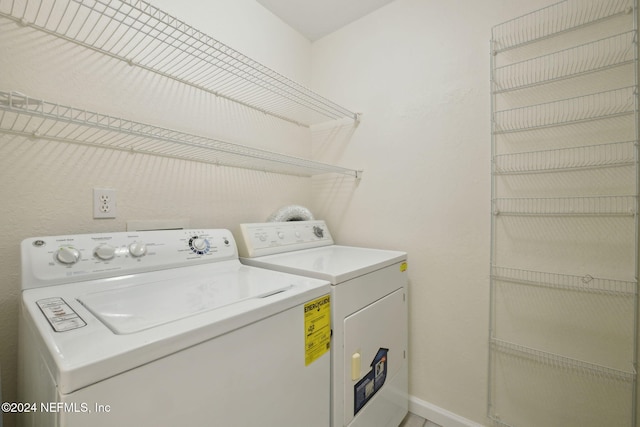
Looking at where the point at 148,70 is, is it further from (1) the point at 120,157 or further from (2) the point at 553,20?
(2) the point at 553,20

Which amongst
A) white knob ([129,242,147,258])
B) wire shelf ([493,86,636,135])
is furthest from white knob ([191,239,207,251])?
wire shelf ([493,86,636,135])

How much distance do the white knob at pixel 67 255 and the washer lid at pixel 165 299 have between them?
16 centimetres

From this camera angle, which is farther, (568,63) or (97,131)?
(568,63)

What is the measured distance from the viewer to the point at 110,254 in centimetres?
91

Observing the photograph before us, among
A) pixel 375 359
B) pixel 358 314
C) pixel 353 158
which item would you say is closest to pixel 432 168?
pixel 353 158

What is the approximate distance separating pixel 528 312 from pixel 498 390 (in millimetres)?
417

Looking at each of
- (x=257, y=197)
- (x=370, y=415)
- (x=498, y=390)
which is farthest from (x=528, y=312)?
(x=257, y=197)

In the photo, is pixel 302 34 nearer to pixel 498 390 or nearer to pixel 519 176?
pixel 519 176

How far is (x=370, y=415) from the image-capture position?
44.8 inches

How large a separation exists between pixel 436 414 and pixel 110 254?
5.65ft

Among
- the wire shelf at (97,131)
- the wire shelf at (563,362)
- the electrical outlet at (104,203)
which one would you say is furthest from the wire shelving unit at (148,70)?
the wire shelf at (563,362)

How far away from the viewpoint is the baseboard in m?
1.37

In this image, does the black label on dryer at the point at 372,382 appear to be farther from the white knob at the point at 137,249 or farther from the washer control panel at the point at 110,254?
the white knob at the point at 137,249

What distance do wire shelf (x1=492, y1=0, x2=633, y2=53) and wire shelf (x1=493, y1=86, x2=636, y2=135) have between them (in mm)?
295
